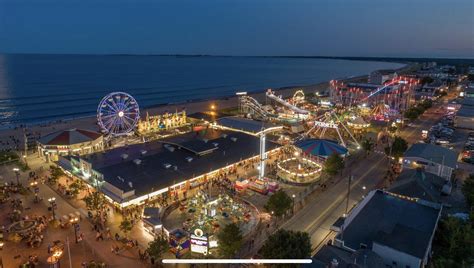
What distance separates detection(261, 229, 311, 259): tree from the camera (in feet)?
72.7

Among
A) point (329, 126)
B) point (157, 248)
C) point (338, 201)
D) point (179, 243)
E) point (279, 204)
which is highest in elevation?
point (329, 126)

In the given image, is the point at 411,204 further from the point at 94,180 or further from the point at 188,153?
the point at 94,180

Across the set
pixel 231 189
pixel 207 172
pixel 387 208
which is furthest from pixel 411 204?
pixel 207 172

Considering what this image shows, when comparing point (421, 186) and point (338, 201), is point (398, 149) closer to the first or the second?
point (421, 186)

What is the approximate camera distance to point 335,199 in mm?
35688

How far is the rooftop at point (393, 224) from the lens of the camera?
23.8 m

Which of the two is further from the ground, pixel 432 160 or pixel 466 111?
pixel 466 111

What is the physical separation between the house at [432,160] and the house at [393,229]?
12.2 m

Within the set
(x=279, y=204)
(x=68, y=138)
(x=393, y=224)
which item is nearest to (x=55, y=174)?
(x=68, y=138)

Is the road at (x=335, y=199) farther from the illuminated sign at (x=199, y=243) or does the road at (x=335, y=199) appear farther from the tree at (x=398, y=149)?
the illuminated sign at (x=199, y=243)

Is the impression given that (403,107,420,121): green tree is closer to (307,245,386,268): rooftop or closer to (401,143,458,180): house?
(401,143,458,180): house

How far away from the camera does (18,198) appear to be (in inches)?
1409

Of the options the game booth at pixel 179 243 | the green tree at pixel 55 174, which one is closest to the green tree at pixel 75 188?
the green tree at pixel 55 174

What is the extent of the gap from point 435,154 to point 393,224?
2097cm
